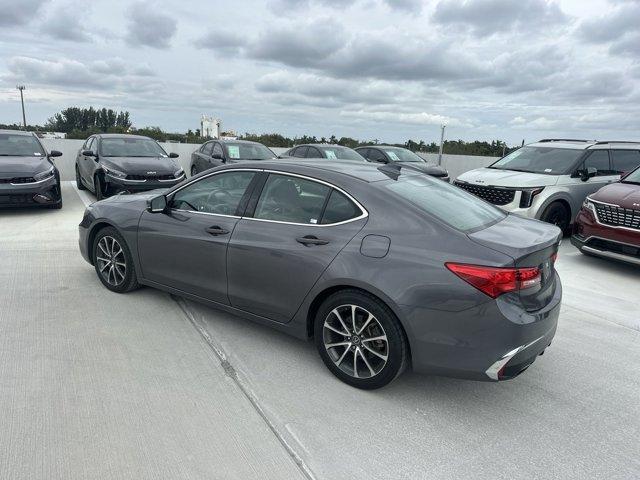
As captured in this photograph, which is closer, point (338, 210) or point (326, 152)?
point (338, 210)

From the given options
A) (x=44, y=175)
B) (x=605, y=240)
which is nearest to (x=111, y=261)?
(x=44, y=175)

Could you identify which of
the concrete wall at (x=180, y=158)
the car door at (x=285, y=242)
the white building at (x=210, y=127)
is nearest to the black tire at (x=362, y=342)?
the car door at (x=285, y=242)

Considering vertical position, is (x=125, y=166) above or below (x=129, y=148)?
below

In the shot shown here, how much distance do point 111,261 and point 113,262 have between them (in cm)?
4

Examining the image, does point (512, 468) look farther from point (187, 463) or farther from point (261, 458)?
point (187, 463)

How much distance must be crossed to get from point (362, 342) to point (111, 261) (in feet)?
9.65

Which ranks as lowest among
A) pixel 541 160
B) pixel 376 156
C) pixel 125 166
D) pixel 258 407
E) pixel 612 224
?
pixel 258 407

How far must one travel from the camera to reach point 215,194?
13.3 ft

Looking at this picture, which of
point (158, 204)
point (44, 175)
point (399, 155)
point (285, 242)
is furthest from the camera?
point (399, 155)

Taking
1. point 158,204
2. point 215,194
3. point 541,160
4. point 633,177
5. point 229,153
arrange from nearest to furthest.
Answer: point 215,194, point 158,204, point 633,177, point 541,160, point 229,153

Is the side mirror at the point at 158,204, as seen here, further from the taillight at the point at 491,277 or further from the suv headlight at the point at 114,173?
the suv headlight at the point at 114,173

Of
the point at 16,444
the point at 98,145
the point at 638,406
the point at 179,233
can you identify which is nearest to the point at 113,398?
the point at 16,444

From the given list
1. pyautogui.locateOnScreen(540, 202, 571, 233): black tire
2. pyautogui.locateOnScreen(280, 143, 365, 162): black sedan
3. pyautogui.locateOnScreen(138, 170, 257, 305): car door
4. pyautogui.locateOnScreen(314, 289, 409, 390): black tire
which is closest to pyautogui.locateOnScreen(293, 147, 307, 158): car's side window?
pyautogui.locateOnScreen(280, 143, 365, 162): black sedan

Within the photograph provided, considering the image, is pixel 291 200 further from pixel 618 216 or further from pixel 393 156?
pixel 393 156
